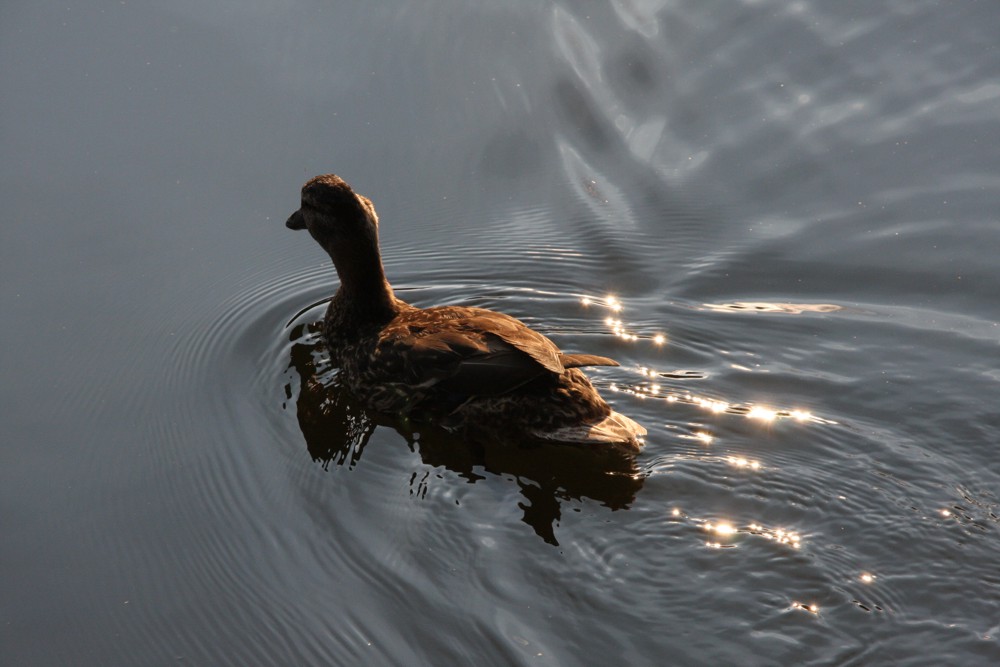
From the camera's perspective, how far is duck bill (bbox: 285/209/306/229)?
7148 mm

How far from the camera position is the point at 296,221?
718 centimetres

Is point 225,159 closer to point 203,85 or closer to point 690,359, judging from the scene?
point 203,85

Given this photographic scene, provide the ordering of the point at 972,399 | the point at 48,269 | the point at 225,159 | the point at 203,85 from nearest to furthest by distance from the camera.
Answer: the point at 972,399, the point at 48,269, the point at 225,159, the point at 203,85

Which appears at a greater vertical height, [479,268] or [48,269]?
[479,268]

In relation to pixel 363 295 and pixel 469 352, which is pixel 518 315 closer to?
pixel 363 295

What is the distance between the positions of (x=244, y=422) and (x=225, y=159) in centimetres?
276

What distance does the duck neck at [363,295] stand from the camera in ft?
21.9

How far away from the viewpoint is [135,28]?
363 inches

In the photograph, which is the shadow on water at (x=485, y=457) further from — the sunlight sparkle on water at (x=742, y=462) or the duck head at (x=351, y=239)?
the duck head at (x=351, y=239)

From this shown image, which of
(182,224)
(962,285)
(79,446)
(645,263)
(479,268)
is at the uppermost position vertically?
(962,285)

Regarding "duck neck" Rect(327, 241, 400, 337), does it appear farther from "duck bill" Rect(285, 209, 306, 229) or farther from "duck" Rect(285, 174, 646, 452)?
"duck bill" Rect(285, 209, 306, 229)

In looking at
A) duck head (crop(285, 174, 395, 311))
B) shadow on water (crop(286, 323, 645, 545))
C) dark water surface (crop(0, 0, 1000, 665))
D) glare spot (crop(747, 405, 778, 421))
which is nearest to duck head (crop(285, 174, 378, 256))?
duck head (crop(285, 174, 395, 311))

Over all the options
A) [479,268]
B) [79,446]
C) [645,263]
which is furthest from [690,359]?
[79,446]

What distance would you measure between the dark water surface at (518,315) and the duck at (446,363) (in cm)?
19
